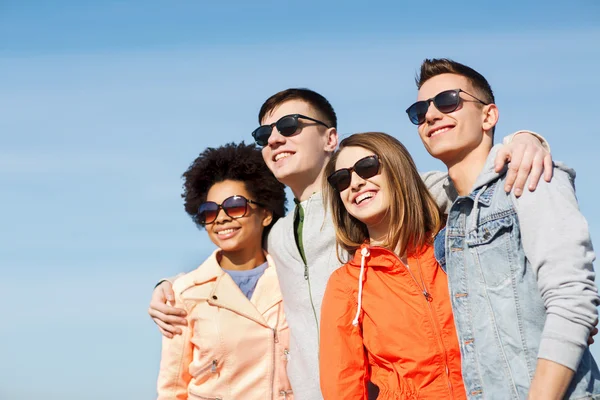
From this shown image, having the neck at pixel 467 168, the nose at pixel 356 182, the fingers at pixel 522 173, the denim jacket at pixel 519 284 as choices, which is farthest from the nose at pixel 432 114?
the fingers at pixel 522 173

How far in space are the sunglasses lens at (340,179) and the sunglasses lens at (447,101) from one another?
832 mm

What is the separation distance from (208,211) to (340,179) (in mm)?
1981

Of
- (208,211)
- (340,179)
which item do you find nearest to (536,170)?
(340,179)

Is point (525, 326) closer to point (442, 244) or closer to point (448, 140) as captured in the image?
point (442, 244)

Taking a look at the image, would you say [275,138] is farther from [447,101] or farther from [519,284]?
[519,284]

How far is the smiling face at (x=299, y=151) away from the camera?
6.52 metres

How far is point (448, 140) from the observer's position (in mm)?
5039

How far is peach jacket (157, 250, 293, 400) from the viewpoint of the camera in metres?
6.50

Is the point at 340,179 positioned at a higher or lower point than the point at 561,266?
higher

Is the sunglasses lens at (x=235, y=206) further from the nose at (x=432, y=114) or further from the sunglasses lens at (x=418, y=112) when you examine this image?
the nose at (x=432, y=114)

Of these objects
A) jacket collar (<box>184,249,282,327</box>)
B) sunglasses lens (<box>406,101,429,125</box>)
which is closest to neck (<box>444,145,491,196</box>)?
sunglasses lens (<box>406,101,429,125</box>)

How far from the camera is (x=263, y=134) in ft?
22.0

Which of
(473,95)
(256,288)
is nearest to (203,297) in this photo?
(256,288)

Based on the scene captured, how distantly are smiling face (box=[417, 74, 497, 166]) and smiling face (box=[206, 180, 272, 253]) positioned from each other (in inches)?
90.8
